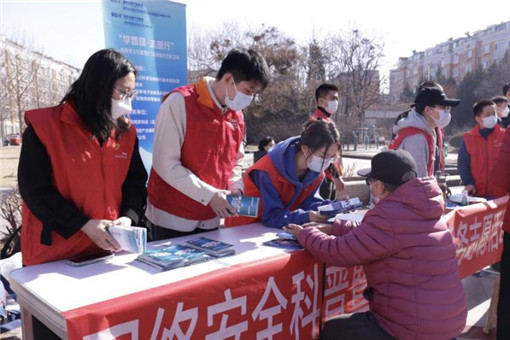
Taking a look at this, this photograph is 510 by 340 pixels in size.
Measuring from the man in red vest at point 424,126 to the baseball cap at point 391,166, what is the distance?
140 cm

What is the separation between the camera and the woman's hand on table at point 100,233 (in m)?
1.41

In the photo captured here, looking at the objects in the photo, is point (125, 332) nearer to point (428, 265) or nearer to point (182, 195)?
point (182, 195)

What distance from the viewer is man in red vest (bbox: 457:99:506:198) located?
150 inches

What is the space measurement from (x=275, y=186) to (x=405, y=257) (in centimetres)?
77

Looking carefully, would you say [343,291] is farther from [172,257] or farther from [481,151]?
[481,151]

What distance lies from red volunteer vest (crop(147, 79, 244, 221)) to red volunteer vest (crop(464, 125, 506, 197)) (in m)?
2.85

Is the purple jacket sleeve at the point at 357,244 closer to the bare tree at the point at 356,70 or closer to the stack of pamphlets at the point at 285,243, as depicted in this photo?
the stack of pamphlets at the point at 285,243

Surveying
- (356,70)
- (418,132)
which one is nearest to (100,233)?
(418,132)

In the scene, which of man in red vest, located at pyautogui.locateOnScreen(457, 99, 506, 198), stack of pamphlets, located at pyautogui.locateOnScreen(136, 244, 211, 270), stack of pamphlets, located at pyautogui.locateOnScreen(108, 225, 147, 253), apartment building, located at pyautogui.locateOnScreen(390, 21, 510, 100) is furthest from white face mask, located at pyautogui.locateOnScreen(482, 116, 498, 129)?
apartment building, located at pyautogui.locateOnScreen(390, 21, 510, 100)

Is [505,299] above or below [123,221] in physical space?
below

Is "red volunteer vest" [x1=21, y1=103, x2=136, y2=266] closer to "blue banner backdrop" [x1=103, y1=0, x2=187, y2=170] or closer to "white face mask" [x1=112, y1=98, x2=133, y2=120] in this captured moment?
"white face mask" [x1=112, y1=98, x2=133, y2=120]

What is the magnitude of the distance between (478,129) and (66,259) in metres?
3.83

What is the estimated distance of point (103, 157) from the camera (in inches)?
59.5

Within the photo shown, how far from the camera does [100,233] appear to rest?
142cm
